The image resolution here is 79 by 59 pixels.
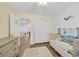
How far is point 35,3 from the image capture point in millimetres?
1356

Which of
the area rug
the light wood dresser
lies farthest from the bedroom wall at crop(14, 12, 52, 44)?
the light wood dresser

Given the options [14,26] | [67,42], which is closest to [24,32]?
[14,26]

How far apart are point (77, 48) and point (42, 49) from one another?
0.50 metres

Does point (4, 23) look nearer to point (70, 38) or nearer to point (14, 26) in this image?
point (14, 26)

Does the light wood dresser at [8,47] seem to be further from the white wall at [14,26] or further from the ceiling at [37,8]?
the ceiling at [37,8]

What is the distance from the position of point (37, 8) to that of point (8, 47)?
0.68 meters

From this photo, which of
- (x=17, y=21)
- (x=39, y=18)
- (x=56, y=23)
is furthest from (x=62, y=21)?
(x=17, y=21)

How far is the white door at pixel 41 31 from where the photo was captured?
4.62 ft

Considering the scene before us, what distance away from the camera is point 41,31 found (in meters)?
1.46

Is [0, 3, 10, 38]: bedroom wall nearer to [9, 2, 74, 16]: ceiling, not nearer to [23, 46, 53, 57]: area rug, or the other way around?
[9, 2, 74, 16]: ceiling

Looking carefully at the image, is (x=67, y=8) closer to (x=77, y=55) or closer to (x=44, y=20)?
(x=44, y=20)

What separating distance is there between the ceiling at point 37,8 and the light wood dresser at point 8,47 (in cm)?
44

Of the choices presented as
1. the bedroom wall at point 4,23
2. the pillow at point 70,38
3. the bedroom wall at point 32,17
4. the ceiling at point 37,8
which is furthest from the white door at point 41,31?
the bedroom wall at point 4,23

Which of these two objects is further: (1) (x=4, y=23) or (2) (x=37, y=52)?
(2) (x=37, y=52)
